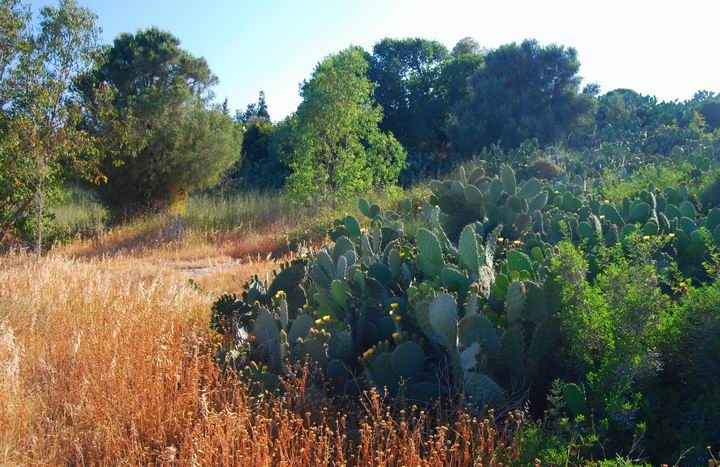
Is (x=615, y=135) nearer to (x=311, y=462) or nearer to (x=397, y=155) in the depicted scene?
(x=397, y=155)

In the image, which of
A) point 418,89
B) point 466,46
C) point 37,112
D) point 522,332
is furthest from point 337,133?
point 466,46

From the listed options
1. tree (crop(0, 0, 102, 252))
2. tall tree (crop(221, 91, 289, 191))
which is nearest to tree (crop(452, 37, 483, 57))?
tall tree (crop(221, 91, 289, 191))

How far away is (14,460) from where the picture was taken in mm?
2902

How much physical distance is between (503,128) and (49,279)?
1185cm

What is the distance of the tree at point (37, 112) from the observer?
379 inches

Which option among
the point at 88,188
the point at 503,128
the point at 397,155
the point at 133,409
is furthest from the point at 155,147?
the point at 133,409

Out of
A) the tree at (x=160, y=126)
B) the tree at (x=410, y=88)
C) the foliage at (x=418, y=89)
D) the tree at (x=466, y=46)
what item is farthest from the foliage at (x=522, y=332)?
the tree at (x=466, y=46)

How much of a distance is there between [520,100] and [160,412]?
47.2 ft

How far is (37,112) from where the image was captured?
389 inches

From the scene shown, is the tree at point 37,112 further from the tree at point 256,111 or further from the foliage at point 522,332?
the tree at point 256,111

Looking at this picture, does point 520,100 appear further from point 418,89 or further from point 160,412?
point 160,412

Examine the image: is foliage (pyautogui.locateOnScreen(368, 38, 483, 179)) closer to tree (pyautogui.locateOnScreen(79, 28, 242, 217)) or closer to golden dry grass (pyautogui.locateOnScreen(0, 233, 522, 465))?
tree (pyautogui.locateOnScreen(79, 28, 242, 217))

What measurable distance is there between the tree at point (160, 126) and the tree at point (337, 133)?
456 centimetres

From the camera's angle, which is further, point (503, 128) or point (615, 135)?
point (503, 128)
